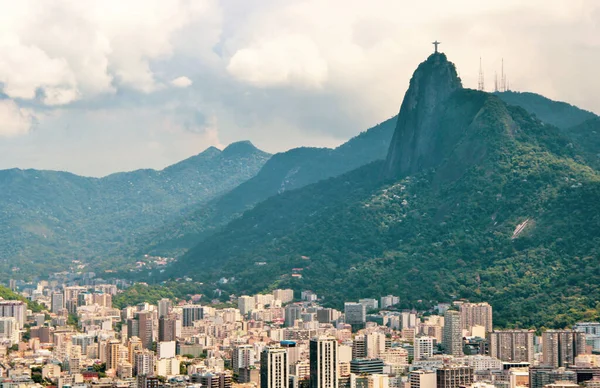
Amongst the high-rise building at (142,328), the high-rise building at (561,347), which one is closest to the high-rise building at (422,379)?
the high-rise building at (561,347)

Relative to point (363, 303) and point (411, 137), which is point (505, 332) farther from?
point (411, 137)

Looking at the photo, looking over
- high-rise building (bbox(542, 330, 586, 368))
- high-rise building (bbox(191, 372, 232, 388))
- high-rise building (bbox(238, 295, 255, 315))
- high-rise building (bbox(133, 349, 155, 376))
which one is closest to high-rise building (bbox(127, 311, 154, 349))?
high-rise building (bbox(133, 349, 155, 376))

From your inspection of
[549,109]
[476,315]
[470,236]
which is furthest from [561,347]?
[549,109]

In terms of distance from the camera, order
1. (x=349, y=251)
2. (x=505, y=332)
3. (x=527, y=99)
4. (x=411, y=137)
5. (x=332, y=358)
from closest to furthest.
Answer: (x=332, y=358), (x=505, y=332), (x=349, y=251), (x=411, y=137), (x=527, y=99)

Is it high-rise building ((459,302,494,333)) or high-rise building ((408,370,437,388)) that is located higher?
high-rise building ((459,302,494,333))

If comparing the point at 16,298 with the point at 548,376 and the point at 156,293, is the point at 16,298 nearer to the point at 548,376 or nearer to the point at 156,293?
the point at 156,293

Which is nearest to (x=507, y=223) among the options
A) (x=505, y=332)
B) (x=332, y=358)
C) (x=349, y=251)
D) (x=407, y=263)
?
(x=407, y=263)

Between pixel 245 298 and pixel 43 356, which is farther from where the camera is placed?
pixel 245 298

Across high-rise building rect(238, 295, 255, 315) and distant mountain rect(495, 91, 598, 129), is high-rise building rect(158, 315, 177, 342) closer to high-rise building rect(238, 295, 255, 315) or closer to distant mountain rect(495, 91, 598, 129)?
high-rise building rect(238, 295, 255, 315)
